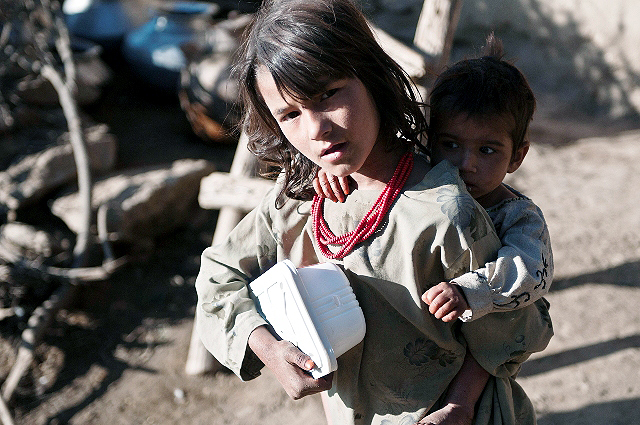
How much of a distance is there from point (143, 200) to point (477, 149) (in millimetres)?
3282

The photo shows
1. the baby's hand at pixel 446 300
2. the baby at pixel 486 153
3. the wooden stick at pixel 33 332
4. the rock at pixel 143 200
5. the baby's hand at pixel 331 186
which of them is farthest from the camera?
the rock at pixel 143 200

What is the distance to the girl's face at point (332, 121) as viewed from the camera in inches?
49.4

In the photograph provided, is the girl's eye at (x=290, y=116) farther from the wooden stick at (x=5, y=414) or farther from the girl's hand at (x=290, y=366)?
the wooden stick at (x=5, y=414)

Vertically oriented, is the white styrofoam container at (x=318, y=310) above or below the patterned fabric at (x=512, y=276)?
below

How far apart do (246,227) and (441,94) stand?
580 mm

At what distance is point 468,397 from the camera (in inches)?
54.4

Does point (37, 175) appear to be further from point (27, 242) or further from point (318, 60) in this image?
point (318, 60)

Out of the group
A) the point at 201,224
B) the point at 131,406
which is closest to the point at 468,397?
the point at 131,406

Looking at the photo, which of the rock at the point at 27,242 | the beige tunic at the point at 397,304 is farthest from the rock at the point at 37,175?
the beige tunic at the point at 397,304

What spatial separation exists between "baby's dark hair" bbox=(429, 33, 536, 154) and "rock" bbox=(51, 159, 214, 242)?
3.21m

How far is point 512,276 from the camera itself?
48.4 inches

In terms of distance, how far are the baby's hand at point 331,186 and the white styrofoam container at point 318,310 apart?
17 centimetres

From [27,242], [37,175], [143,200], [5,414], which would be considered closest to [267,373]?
[5,414]

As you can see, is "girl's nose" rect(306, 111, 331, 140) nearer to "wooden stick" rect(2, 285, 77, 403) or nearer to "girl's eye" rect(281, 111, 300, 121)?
"girl's eye" rect(281, 111, 300, 121)
